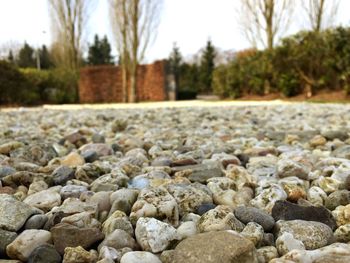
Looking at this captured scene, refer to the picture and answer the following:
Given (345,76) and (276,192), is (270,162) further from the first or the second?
(345,76)

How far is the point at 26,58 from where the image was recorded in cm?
2936

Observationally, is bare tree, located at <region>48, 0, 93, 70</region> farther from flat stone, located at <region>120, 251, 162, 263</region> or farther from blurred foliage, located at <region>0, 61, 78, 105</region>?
flat stone, located at <region>120, 251, 162, 263</region>

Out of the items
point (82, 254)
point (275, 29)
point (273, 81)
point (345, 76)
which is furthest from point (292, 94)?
point (82, 254)

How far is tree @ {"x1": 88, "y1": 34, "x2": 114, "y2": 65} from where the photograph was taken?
3147cm

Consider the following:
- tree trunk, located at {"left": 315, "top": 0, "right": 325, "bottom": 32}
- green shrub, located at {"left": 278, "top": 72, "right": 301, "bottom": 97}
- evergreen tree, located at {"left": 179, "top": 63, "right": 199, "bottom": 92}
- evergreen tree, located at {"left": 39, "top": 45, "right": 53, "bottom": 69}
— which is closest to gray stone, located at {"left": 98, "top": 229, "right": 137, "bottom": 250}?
green shrub, located at {"left": 278, "top": 72, "right": 301, "bottom": 97}

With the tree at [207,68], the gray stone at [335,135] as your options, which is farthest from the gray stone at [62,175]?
the tree at [207,68]

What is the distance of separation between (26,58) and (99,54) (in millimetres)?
5769

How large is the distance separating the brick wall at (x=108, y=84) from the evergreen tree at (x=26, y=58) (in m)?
15.0

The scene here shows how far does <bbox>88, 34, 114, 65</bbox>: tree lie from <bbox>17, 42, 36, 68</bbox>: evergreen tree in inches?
177

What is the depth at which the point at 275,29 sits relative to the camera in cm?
1541

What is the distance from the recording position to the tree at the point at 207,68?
23.4 metres

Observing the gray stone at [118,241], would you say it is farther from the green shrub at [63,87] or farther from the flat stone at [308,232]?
the green shrub at [63,87]

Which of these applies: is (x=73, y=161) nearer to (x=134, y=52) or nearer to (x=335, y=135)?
(x=335, y=135)

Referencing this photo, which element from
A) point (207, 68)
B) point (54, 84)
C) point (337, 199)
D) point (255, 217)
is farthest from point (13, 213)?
point (207, 68)
